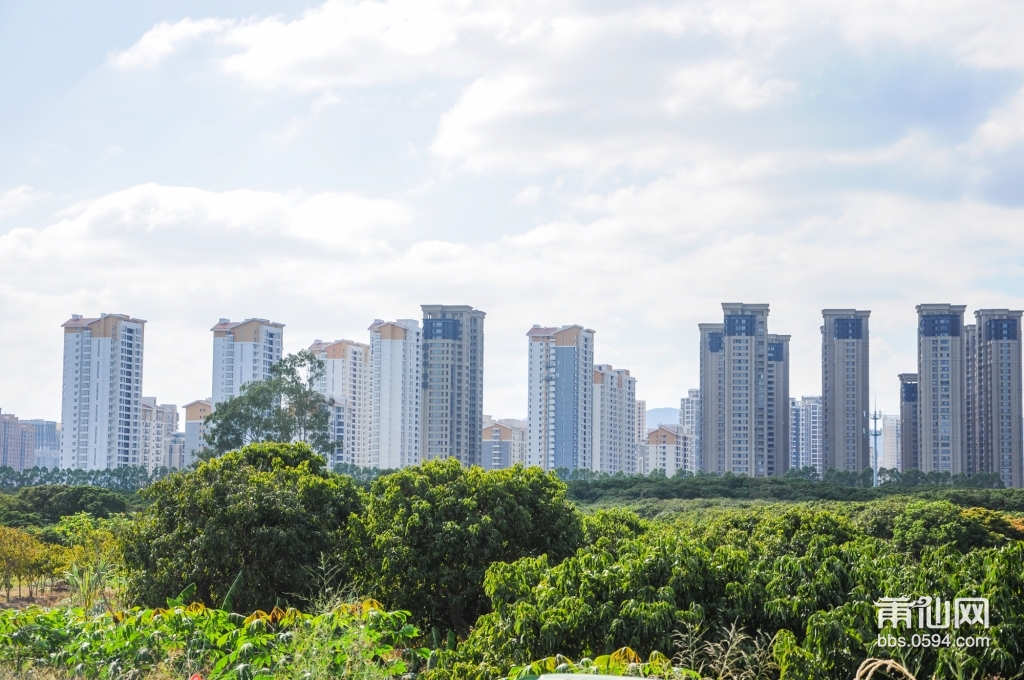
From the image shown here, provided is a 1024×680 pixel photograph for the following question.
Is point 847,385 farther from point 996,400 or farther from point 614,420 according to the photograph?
point 614,420

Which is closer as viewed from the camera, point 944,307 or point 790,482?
point 790,482

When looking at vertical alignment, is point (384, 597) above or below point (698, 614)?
below

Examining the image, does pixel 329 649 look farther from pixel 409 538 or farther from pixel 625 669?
pixel 409 538

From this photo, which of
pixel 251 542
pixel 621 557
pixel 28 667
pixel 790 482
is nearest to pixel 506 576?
pixel 621 557

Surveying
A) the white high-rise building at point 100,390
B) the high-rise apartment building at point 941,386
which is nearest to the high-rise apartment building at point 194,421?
the white high-rise building at point 100,390

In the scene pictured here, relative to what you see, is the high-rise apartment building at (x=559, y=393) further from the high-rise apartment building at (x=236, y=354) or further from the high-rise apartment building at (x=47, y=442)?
the high-rise apartment building at (x=47, y=442)

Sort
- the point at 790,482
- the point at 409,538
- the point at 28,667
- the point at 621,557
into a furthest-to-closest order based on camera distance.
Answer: the point at 790,482 < the point at 409,538 < the point at 621,557 < the point at 28,667
